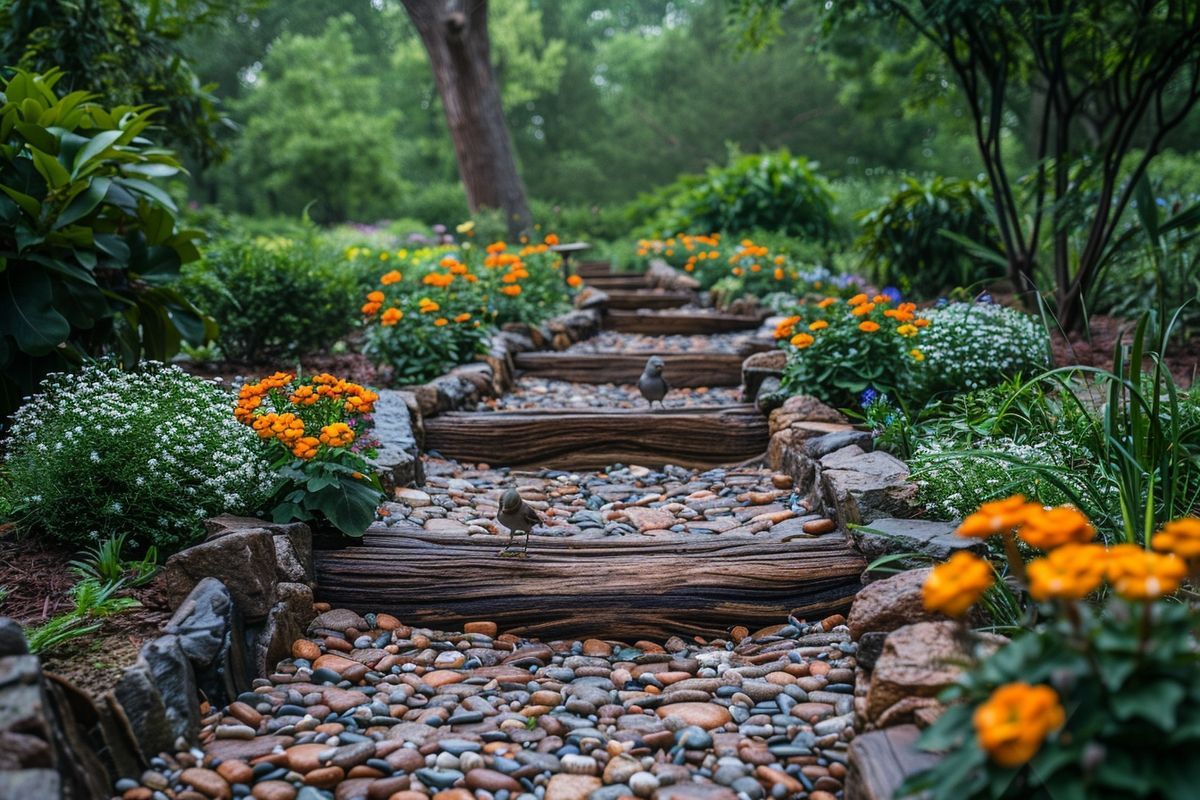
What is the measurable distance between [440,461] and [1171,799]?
3.65 metres

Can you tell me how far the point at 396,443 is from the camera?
13.0ft

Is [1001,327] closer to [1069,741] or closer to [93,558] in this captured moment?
[1069,741]

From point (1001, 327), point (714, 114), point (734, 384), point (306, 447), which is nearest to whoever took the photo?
point (306, 447)

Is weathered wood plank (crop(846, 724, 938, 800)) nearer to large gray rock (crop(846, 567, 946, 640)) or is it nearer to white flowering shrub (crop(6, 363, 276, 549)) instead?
large gray rock (crop(846, 567, 946, 640))

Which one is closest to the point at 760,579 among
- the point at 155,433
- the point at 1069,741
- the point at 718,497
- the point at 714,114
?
the point at 718,497

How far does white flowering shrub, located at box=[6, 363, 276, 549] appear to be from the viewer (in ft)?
9.02

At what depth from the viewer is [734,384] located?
6023 millimetres

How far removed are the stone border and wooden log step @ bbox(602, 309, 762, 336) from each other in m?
5.20

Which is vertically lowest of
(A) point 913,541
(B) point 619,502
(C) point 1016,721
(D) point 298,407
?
(B) point 619,502

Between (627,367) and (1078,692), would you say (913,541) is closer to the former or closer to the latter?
(1078,692)

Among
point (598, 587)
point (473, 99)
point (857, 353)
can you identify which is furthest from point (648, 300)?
point (598, 587)

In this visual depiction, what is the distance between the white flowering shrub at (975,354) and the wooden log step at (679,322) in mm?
3148

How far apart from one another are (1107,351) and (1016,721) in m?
4.80

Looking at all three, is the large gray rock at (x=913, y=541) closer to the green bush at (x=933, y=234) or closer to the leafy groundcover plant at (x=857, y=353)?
the leafy groundcover plant at (x=857, y=353)
